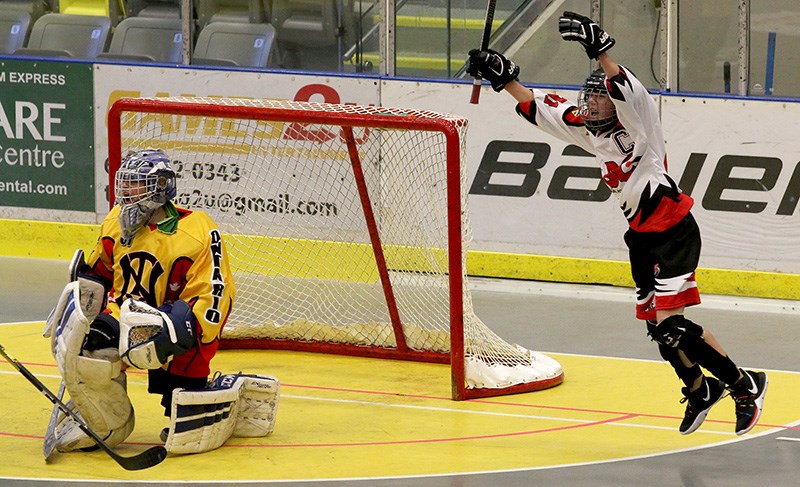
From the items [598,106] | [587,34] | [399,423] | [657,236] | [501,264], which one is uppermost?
[587,34]

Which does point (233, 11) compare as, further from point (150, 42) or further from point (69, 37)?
point (69, 37)

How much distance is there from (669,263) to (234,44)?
188 inches

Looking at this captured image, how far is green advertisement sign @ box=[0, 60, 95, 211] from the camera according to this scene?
10.3 metres

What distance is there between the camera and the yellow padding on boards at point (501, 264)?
845 cm

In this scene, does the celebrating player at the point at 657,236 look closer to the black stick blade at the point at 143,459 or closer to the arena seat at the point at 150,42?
the black stick blade at the point at 143,459

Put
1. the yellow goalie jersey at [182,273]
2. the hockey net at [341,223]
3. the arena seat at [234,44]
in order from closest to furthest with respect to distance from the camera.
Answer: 1. the yellow goalie jersey at [182,273]
2. the hockey net at [341,223]
3. the arena seat at [234,44]

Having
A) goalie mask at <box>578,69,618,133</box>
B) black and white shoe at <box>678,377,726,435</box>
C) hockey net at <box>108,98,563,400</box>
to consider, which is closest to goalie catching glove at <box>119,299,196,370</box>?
hockey net at <box>108,98,563,400</box>

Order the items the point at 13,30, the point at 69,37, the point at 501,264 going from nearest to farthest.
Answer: the point at 501,264
the point at 69,37
the point at 13,30

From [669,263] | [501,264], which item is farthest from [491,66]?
[501,264]

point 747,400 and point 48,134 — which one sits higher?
point 48,134

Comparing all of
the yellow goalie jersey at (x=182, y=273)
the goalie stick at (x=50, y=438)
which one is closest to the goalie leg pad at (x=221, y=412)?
the yellow goalie jersey at (x=182, y=273)

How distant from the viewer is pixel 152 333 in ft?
18.6

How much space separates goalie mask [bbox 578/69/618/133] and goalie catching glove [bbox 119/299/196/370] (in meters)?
1.68

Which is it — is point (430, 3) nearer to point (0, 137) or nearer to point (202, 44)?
point (202, 44)
